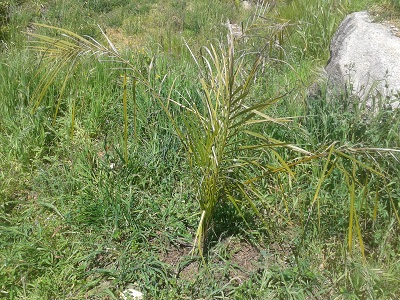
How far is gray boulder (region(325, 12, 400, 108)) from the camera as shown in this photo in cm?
327

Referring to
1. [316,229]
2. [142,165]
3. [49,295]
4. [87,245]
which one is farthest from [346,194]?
[49,295]

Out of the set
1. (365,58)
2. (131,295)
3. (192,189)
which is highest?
(365,58)

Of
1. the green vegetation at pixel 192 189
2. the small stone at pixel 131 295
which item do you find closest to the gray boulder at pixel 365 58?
the green vegetation at pixel 192 189

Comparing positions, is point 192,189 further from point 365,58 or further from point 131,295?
point 365,58

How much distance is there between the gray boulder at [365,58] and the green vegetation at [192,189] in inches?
13.0

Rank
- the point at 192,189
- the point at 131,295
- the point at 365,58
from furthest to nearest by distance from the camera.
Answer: the point at 365,58 → the point at 192,189 → the point at 131,295

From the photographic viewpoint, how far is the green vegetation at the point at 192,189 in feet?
7.14

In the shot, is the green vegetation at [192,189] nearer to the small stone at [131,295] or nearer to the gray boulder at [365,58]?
the small stone at [131,295]

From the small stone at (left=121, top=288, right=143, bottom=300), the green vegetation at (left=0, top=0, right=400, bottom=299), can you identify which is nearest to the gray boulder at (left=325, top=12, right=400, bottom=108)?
the green vegetation at (left=0, top=0, right=400, bottom=299)

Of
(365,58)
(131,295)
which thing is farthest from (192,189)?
(365,58)

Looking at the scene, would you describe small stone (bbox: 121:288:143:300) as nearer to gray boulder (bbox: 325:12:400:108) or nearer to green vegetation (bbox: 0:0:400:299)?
green vegetation (bbox: 0:0:400:299)

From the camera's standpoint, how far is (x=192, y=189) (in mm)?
2820

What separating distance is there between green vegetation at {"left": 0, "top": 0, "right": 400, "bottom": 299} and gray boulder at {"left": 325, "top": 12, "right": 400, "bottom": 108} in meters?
0.33

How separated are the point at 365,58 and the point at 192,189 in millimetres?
1937
